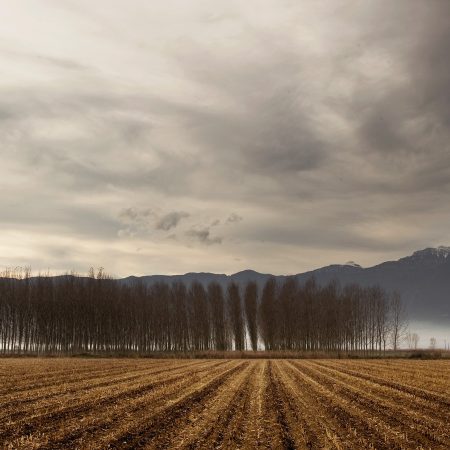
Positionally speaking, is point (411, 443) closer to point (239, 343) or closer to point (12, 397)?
point (12, 397)

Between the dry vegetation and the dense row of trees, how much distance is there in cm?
9120

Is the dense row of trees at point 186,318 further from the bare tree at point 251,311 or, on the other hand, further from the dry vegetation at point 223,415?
the dry vegetation at point 223,415

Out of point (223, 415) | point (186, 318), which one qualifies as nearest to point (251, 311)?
point (186, 318)

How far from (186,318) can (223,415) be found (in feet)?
370

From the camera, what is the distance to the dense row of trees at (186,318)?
117 m

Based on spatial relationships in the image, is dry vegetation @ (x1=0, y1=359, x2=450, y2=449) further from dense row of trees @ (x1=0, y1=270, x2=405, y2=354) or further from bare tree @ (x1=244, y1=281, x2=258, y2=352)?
bare tree @ (x1=244, y1=281, x2=258, y2=352)

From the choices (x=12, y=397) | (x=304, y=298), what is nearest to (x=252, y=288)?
(x=304, y=298)

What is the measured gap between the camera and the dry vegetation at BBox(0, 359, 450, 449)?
14672 millimetres

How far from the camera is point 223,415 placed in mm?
18703

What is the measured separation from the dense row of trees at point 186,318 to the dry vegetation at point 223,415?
91.2 m

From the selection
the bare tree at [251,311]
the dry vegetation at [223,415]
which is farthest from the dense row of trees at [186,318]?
the dry vegetation at [223,415]

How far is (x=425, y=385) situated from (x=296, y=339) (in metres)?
91.9

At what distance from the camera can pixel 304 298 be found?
124 metres

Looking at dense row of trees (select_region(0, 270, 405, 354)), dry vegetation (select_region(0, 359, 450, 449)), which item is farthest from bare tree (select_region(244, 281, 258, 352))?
dry vegetation (select_region(0, 359, 450, 449))
